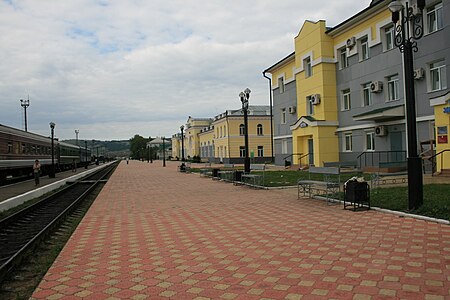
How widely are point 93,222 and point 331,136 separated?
65.9ft

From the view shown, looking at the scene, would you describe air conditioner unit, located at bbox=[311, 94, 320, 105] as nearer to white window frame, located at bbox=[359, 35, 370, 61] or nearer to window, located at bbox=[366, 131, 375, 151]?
white window frame, located at bbox=[359, 35, 370, 61]

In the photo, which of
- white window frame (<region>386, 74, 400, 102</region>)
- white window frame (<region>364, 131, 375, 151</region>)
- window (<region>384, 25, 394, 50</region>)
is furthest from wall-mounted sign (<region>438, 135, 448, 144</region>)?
window (<region>384, 25, 394, 50</region>)

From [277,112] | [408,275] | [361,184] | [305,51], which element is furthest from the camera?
[277,112]

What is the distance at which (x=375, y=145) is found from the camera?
22.3 metres

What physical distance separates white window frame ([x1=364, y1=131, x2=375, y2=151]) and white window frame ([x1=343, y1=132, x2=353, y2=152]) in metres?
1.61

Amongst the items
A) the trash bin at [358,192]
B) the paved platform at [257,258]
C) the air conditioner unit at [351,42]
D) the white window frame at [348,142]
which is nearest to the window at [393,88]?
the air conditioner unit at [351,42]

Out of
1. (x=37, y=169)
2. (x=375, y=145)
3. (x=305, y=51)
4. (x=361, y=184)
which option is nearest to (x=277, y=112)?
(x=305, y=51)

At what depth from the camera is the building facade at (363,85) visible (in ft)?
59.8

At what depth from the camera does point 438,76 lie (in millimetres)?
18031

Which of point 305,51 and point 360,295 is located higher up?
point 305,51

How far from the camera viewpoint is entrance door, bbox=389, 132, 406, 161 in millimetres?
20484

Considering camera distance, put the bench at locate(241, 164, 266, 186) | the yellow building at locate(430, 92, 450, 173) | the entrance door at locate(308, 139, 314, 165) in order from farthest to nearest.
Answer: the entrance door at locate(308, 139, 314, 165) < the bench at locate(241, 164, 266, 186) < the yellow building at locate(430, 92, 450, 173)

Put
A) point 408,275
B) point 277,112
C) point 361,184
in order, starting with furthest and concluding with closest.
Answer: point 277,112, point 361,184, point 408,275

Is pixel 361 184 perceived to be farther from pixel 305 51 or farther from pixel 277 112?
pixel 277 112
